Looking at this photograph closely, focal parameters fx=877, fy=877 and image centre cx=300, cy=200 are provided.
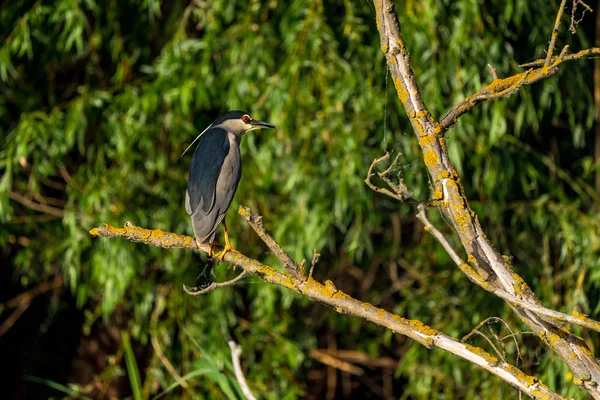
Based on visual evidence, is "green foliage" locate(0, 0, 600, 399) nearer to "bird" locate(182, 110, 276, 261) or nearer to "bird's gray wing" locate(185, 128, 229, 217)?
"bird" locate(182, 110, 276, 261)

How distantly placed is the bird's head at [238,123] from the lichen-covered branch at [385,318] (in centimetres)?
115

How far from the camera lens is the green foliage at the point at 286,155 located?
Result: 12.1 feet

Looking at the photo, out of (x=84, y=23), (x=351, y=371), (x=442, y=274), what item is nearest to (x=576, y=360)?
(x=442, y=274)

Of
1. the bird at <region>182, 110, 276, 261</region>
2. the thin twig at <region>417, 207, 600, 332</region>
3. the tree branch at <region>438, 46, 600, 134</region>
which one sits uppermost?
the tree branch at <region>438, 46, 600, 134</region>

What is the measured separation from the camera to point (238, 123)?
3.15m

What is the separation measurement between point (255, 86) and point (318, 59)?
0.29m

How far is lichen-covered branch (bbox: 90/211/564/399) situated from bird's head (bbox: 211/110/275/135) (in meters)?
1.15

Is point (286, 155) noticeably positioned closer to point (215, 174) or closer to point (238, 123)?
point (238, 123)

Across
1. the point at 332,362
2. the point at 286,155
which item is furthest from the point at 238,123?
the point at 332,362

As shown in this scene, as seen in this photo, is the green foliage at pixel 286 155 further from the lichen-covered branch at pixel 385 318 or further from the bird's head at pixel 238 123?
the lichen-covered branch at pixel 385 318

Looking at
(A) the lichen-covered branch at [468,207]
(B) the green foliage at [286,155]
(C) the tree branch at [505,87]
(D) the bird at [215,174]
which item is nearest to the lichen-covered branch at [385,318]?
(A) the lichen-covered branch at [468,207]

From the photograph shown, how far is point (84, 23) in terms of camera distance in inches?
157

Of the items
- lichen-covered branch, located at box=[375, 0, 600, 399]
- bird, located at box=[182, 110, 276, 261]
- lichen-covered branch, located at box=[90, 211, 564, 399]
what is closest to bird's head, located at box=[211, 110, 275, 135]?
bird, located at box=[182, 110, 276, 261]

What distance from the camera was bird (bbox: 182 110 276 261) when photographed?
2.69m
